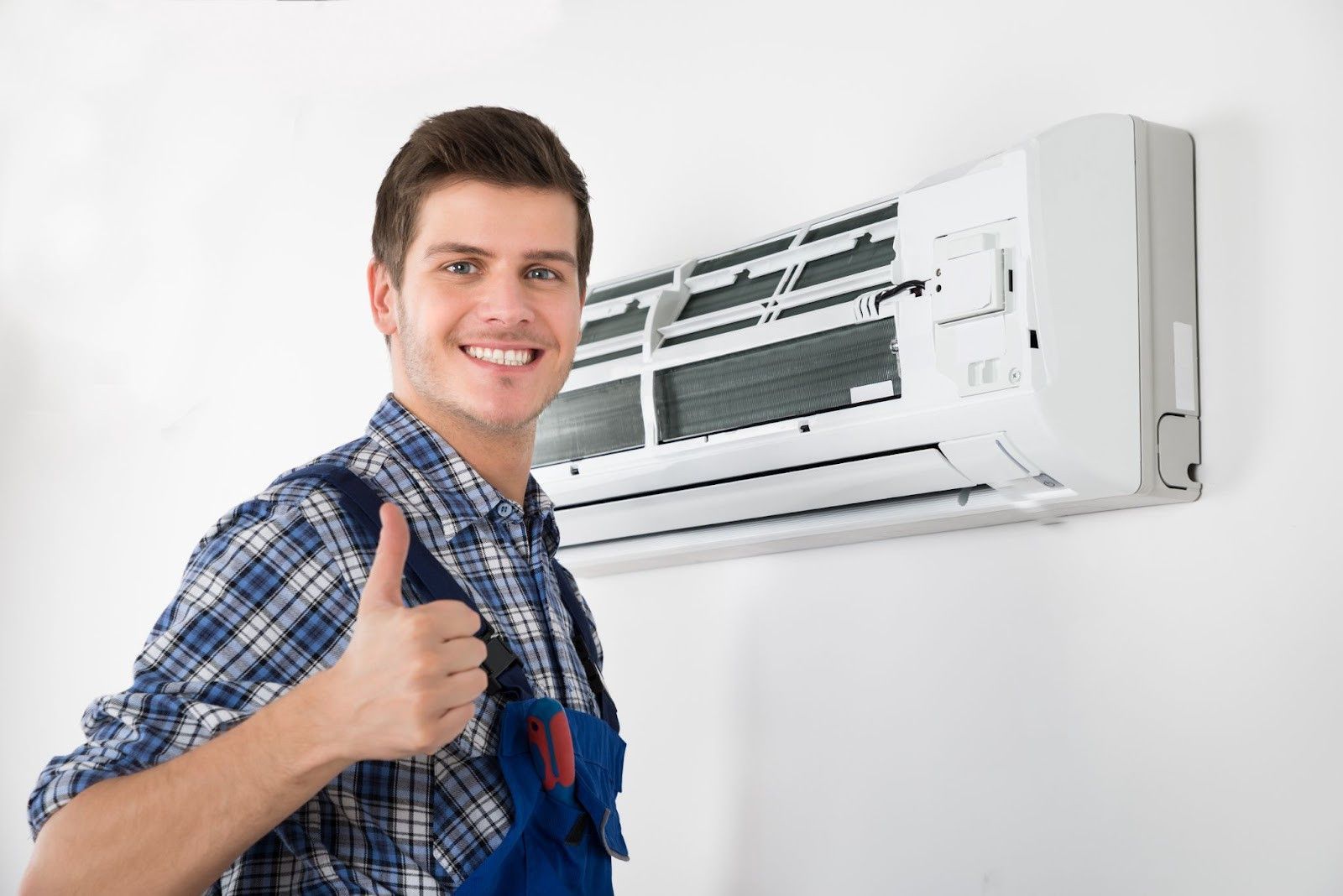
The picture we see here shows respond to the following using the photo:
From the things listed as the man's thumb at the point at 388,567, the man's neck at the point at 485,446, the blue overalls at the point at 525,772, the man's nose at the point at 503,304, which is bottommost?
the blue overalls at the point at 525,772

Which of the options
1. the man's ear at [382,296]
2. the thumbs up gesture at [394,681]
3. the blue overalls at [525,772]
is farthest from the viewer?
the man's ear at [382,296]

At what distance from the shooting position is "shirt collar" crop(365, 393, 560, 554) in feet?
4.31

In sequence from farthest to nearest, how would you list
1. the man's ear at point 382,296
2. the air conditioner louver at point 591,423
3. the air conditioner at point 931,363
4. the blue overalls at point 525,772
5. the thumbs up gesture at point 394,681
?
the air conditioner louver at point 591,423, the man's ear at point 382,296, the air conditioner at point 931,363, the blue overalls at point 525,772, the thumbs up gesture at point 394,681

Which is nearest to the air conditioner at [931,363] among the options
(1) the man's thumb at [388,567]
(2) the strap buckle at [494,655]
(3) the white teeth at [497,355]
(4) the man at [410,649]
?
(4) the man at [410,649]

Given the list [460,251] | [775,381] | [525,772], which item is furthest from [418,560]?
[775,381]

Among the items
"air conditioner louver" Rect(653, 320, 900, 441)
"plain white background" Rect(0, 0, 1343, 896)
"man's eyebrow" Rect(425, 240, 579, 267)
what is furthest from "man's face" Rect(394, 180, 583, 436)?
"plain white background" Rect(0, 0, 1343, 896)

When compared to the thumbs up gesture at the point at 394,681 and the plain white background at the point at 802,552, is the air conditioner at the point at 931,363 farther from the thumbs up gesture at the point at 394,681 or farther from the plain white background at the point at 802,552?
the thumbs up gesture at the point at 394,681

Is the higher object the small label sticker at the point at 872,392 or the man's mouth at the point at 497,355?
the man's mouth at the point at 497,355

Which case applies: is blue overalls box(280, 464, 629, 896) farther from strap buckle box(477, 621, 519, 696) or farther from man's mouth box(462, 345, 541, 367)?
man's mouth box(462, 345, 541, 367)

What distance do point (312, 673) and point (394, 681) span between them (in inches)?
7.4

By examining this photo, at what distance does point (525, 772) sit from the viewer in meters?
1.19

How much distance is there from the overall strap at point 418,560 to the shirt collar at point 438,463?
0.11 meters

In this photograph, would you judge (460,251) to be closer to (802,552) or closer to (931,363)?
(931,363)

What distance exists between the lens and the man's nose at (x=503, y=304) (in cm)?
135
